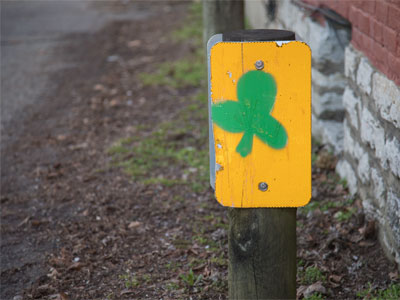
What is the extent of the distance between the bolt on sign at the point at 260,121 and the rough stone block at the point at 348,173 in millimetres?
1987

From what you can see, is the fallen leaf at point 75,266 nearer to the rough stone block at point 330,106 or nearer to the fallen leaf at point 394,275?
the fallen leaf at point 394,275

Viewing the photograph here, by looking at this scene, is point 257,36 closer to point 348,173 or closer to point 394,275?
point 394,275

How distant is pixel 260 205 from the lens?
1.99 m

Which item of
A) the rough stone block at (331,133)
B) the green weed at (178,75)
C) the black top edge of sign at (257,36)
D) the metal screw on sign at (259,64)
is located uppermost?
the black top edge of sign at (257,36)

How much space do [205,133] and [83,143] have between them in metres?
1.15

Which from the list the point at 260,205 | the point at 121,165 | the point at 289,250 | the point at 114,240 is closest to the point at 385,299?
the point at 289,250

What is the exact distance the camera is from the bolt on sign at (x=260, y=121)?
1880 millimetres

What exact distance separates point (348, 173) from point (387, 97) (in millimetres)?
1043

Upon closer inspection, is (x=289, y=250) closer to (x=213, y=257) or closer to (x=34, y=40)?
(x=213, y=257)

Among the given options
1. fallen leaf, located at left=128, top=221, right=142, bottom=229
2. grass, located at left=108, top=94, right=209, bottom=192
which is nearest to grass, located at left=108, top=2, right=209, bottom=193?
grass, located at left=108, top=94, right=209, bottom=192

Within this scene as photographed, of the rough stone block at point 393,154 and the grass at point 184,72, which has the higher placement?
the rough stone block at point 393,154

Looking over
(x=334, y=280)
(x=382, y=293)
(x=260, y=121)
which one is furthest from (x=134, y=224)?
(x=260, y=121)

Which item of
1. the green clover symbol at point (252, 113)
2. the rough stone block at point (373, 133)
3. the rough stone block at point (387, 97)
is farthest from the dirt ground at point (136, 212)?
the green clover symbol at point (252, 113)

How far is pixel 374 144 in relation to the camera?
336 centimetres
